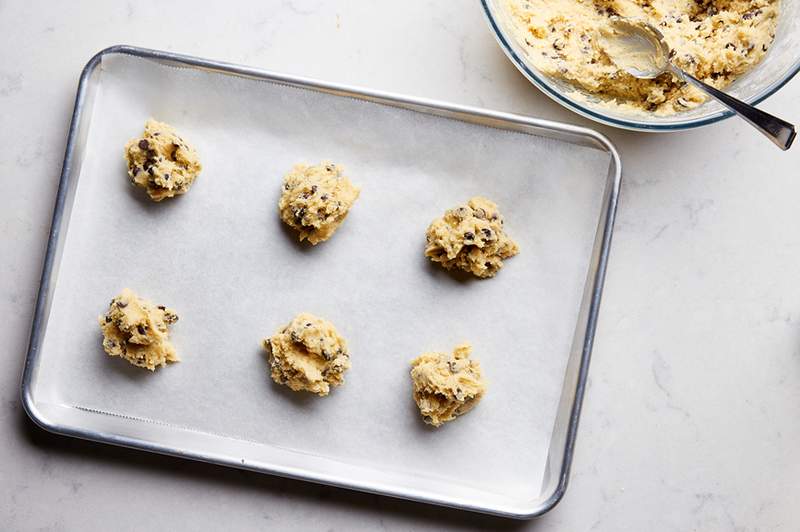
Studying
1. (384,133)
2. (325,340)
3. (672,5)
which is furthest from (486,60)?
(325,340)

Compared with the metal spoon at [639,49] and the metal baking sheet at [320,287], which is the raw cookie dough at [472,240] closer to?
the metal baking sheet at [320,287]

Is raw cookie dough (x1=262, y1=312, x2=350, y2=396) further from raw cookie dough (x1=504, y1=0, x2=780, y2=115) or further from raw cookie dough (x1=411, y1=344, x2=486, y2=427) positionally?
raw cookie dough (x1=504, y1=0, x2=780, y2=115)

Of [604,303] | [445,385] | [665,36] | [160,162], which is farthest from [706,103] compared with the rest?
[160,162]

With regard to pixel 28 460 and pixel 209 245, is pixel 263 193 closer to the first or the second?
pixel 209 245

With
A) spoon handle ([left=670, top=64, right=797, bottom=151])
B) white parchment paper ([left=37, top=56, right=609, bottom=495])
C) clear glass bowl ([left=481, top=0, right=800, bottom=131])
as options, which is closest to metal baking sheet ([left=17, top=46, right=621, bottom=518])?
white parchment paper ([left=37, top=56, right=609, bottom=495])

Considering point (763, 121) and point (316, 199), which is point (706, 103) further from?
point (316, 199)
